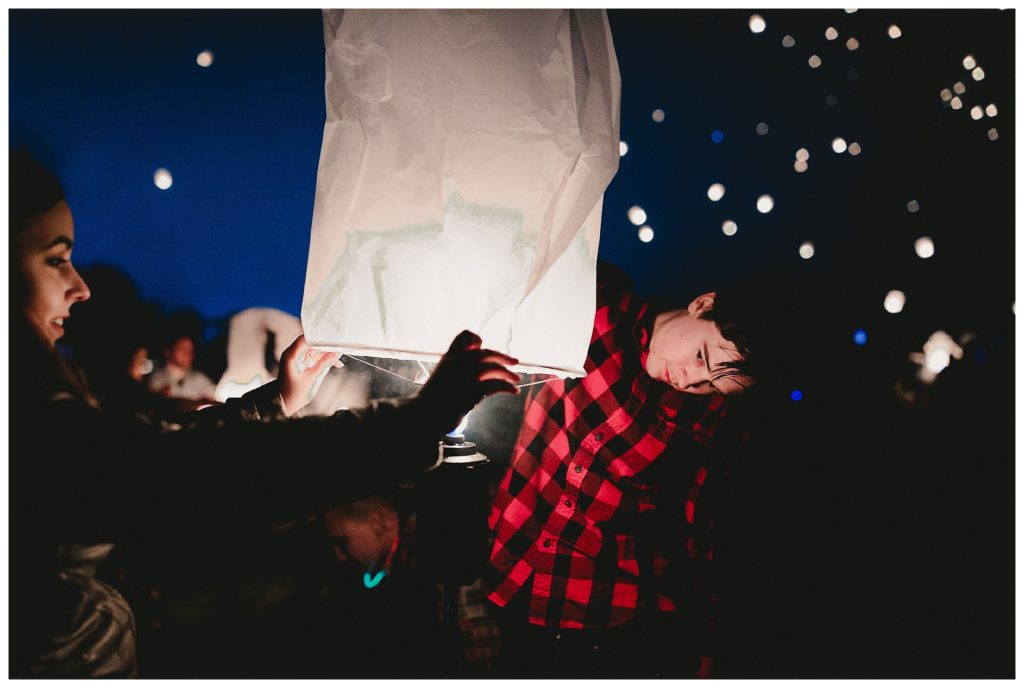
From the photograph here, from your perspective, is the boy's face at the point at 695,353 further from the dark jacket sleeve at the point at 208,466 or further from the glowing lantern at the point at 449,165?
the dark jacket sleeve at the point at 208,466

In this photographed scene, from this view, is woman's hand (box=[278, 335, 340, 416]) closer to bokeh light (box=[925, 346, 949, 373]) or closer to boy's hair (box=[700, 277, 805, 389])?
boy's hair (box=[700, 277, 805, 389])

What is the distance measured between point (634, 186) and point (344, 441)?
684 mm

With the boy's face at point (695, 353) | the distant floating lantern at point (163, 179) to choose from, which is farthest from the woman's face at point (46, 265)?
the boy's face at point (695, 353)

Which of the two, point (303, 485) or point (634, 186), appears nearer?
point (303, 485)

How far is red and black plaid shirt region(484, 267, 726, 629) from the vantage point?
0.98 meters

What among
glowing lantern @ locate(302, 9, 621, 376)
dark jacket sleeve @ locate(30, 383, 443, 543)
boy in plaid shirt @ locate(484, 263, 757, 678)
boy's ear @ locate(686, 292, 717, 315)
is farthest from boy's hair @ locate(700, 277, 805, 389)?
dark jacket sleeve @ locate(30, 383, 443, 543)

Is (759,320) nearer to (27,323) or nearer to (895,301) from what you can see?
(895,301)

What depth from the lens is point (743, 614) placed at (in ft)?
3.26

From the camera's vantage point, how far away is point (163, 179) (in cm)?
88

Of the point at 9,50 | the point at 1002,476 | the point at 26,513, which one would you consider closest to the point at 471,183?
the point at 26,513

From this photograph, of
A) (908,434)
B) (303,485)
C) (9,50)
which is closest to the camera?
(303,485)

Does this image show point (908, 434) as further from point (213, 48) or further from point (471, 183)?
point (213, 48)

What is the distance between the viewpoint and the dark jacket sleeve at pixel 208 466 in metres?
0.51

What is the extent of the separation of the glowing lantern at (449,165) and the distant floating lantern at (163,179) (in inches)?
19.6
